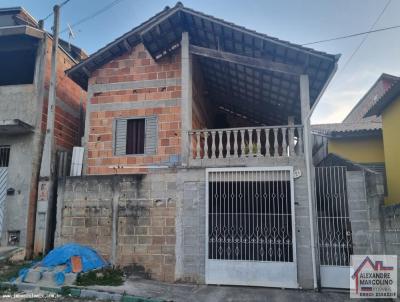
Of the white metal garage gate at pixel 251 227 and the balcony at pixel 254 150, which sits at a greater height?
the balcony at pixel 254 150

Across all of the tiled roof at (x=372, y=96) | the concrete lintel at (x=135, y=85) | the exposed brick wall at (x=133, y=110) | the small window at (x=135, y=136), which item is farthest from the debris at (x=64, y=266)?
the tiled roof at (x=372, y=96)

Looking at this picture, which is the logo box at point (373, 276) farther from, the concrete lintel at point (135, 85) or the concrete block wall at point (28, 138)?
the concrete block wall at point (28, 138)

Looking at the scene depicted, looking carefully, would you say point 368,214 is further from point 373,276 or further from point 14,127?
point 14,127

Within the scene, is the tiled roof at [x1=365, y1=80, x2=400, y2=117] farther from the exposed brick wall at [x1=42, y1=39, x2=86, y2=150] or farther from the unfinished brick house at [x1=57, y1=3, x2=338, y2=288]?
the exposed brick wall at [x1=42, y1=39, x2=86, y2=150]

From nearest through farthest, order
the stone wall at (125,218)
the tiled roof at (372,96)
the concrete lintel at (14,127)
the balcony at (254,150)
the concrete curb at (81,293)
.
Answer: the concrete curb at (81,293)
the balcony at (254,150)
the stone wall at (125,218)
the concrete lintel at (14,127)
the tiled roof at (372,96)

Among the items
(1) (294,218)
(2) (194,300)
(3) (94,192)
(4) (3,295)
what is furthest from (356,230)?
(4) (3,295)

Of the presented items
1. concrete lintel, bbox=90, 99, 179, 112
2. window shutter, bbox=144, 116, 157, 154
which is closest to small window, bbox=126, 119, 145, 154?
window shutter, bbox=144, 116, 157, 154

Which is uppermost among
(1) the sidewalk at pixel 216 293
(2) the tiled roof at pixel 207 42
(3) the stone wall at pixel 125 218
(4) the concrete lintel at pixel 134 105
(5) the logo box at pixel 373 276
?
(2) the tiled roof at pixel 207 42

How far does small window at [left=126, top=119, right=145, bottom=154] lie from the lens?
30.0ft

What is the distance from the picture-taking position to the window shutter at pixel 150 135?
896 centimetres

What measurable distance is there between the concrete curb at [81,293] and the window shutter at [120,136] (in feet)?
11.9

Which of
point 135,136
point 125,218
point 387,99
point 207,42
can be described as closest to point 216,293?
point 125,218

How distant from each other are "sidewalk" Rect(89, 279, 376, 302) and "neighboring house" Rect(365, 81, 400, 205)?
4.26 m

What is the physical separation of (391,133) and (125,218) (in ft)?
25.2
